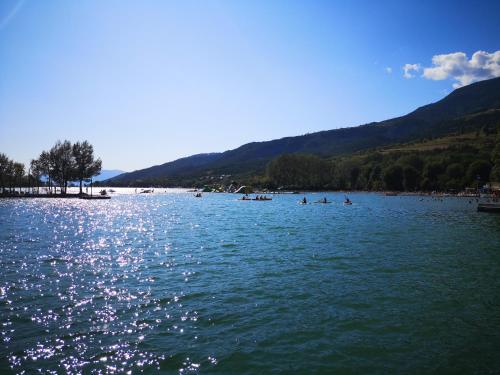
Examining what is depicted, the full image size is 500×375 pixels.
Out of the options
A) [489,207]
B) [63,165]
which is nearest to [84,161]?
[63,165]

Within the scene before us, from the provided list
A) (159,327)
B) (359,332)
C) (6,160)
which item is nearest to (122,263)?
(159,327)

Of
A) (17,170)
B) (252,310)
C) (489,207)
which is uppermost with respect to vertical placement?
(17,170)

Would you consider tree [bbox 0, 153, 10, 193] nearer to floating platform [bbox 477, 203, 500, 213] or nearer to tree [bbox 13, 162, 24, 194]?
tree [bbox 13, 162, 24, 194]

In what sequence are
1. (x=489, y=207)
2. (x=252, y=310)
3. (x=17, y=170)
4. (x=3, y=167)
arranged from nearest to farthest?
(x=252, y=310)
(x=489, y=207)
(x=3, y=167)
(x=17, y=170)

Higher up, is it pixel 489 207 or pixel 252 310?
pixel 252 310

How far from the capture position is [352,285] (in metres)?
21.1

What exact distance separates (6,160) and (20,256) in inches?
6487

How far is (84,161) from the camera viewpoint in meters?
193

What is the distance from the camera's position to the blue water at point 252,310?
11.9 m

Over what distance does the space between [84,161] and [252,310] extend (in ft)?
648

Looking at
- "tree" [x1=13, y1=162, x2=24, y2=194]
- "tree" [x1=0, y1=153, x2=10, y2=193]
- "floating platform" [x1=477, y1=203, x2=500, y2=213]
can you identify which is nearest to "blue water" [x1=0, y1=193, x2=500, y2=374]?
"floating platform" [x1=477, y1=203, x2=500, y2=213]

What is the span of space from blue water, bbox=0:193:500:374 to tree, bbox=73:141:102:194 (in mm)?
172785

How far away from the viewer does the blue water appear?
1193cm

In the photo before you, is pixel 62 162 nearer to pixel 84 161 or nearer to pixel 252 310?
pixel 84 161
